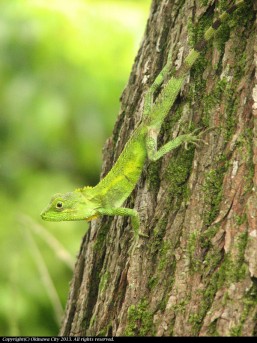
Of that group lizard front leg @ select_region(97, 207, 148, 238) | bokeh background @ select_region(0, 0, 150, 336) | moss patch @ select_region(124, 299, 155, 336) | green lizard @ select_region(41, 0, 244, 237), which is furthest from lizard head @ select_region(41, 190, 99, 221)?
bokeh background @ select_region(0, 0, 150, 336)

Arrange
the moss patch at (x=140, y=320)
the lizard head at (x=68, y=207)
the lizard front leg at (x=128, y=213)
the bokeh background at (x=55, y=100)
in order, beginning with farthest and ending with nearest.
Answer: the bokeh background at (x=55, y=100) → the lizard head at (x=68, y=207) → the lizard front leg at (x=128, y=213) → the moss patch at (x=140, y=320)

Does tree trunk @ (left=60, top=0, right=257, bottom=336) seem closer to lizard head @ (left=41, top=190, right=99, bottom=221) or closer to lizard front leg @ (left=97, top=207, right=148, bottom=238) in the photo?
lizard front leg @ (left=97, top=207, right=148, bottom=238)

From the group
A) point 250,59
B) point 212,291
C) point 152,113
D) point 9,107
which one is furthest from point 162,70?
point 9,107

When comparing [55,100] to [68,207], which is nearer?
[68,207]

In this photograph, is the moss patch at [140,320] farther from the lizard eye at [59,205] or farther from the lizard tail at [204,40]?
the lizard tail at [204,40]

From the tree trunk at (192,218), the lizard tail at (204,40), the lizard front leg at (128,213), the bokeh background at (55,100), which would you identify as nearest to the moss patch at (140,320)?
the tree trunk at (192,218)

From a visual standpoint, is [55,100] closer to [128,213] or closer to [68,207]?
[68,207]

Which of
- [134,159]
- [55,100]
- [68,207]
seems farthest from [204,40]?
[55,100]
